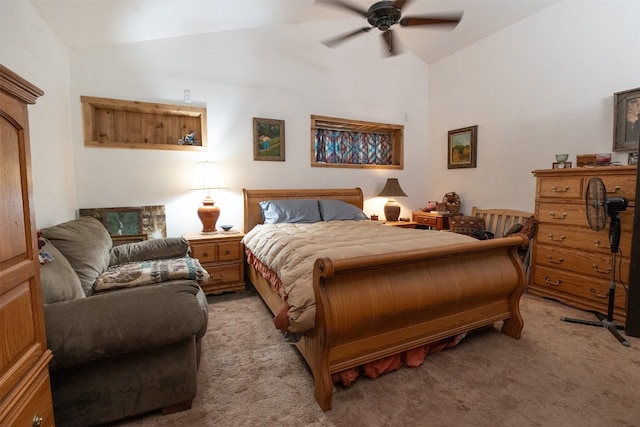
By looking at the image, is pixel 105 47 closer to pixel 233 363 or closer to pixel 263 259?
pixel 263 259

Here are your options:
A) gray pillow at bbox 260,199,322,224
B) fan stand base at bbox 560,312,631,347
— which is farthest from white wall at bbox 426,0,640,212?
gray pillow at bbox 260,199,322,224

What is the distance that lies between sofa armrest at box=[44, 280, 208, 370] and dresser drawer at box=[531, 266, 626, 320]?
319cm

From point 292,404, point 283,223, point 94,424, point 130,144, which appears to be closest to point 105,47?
point 130,144

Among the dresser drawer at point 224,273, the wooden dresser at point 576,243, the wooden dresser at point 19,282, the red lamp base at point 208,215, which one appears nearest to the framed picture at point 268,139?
the red lamp base at point 208,215

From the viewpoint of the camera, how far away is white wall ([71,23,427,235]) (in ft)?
10.1

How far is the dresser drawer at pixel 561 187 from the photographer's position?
2.71m

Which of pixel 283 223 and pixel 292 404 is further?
pixel 283 223

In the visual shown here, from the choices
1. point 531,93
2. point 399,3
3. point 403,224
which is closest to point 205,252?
point 403,224

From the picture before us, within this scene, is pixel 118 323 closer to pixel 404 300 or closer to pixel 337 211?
pixel 404 300

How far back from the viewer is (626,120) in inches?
106

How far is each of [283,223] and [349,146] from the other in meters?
1.75

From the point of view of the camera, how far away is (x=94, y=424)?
4.45 feet

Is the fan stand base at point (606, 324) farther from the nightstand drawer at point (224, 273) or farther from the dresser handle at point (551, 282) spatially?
the nightstand drawer at point (224, 273)

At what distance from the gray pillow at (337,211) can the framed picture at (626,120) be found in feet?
8.31
